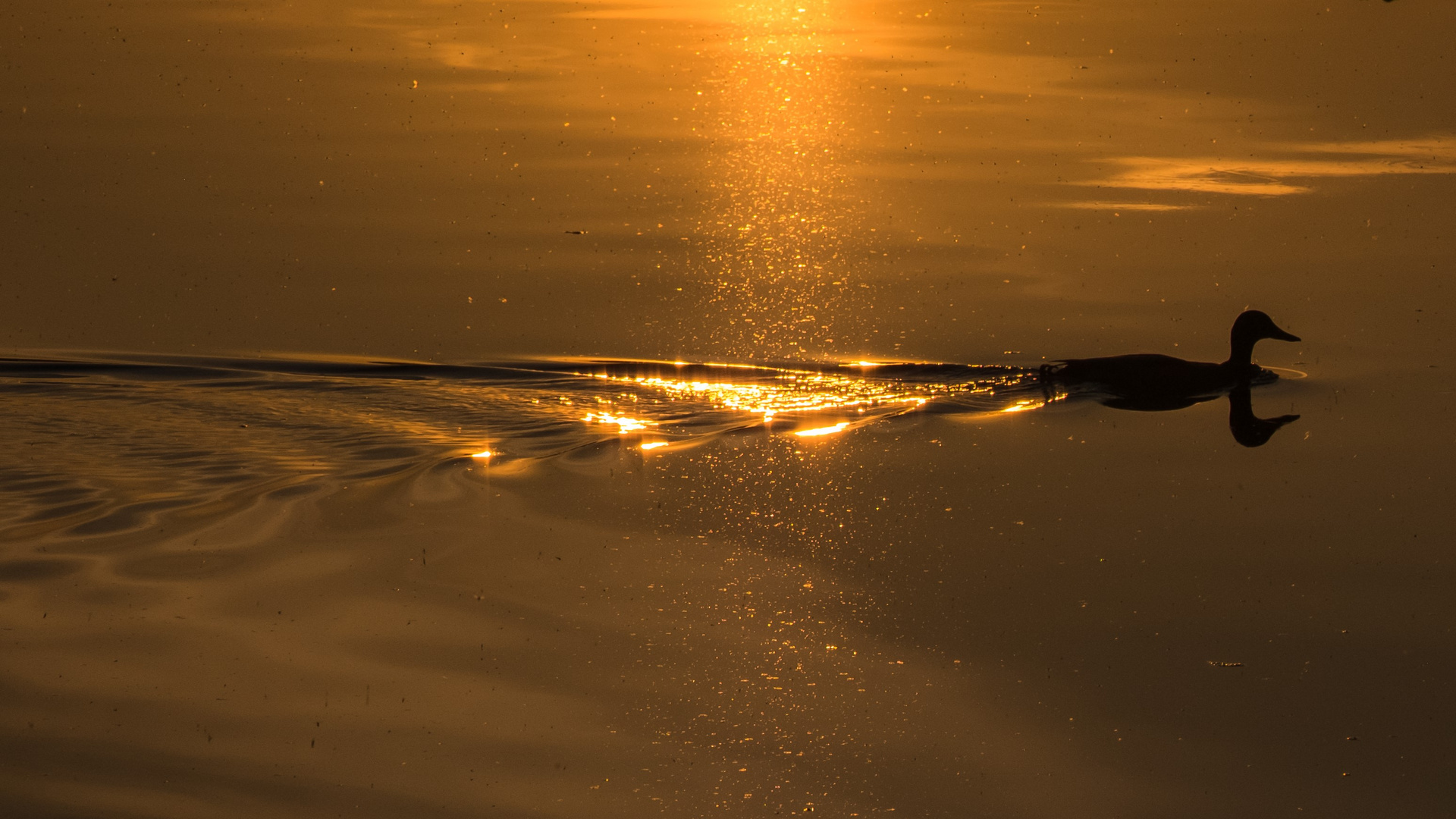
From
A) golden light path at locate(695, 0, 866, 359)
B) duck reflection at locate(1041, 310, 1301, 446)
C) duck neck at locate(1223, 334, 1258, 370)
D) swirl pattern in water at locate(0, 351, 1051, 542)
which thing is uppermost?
golden light path at locate(695, 0, 866, 359)

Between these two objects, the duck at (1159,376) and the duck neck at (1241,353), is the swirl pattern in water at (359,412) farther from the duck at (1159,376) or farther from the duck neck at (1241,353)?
the duck neck at (1241,353)

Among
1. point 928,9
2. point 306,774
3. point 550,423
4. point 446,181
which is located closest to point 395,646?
point 306,774

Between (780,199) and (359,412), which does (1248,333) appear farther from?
(359,412)

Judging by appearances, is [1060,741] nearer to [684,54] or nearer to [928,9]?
[684,54]

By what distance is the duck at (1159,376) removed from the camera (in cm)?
934

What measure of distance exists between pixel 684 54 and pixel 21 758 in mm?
11824

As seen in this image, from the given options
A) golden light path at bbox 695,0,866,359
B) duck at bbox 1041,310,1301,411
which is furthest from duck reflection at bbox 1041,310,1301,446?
golden light path at bbox 695,0,866,359

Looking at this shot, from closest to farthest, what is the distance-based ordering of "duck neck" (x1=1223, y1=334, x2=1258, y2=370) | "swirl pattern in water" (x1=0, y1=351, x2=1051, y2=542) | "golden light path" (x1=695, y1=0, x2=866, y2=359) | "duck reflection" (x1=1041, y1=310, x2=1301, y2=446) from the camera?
1. "swirl pattern in water" (x1=0, y1=351, x2=1051, y2=542)
2. "duck reflection" (x1=1041, y1=310, x2=1301, y2=446)
3. "duck neck" (x1=1223, y1=334, x2=1258, y2=370)
4. "golden light path" (x1=695, y1=0, x2=866, y2=359)

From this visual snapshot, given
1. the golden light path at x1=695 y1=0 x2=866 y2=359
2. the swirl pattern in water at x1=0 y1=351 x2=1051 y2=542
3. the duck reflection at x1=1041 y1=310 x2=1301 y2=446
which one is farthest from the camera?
the golden light path at x1=695 y1=0 x2=866 y2=359

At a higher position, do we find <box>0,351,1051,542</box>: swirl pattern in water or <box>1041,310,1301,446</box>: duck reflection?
<box>1041,310,1301,446</box>: duck reflection

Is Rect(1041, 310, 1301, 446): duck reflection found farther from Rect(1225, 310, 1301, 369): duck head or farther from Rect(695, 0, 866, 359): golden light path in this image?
Rect(695, 0, 866, 359): golden light path

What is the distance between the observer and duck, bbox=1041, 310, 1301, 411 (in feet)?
30.7

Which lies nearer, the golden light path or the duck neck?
the duck neck

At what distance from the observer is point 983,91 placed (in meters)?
15.0
